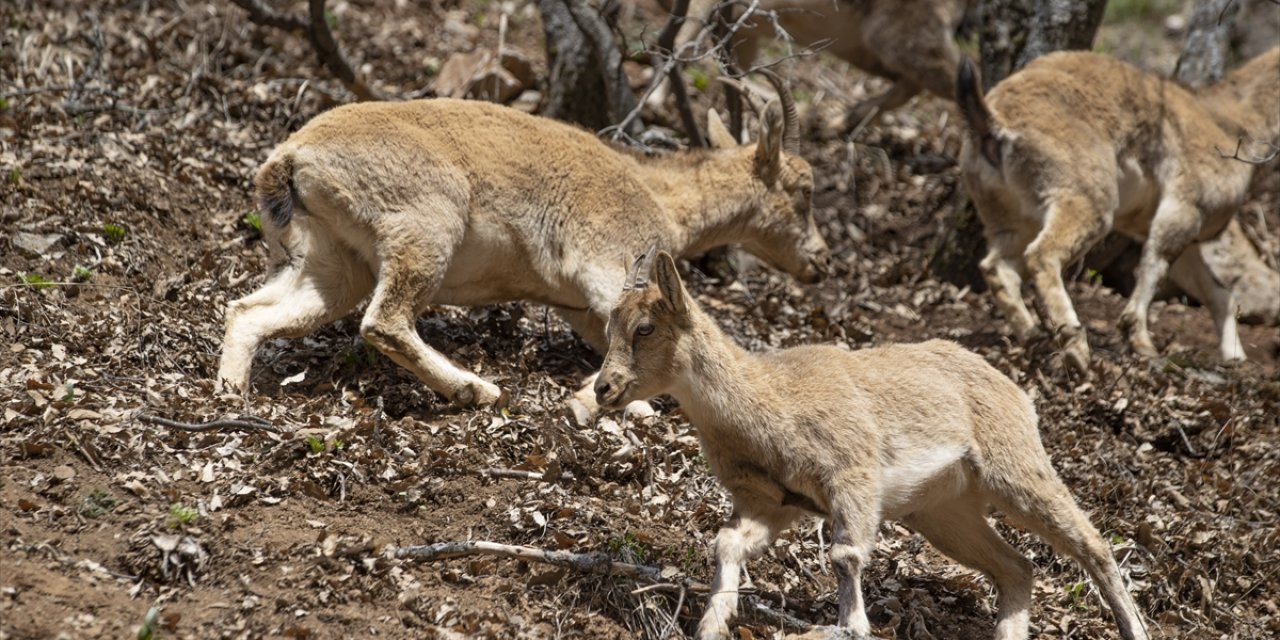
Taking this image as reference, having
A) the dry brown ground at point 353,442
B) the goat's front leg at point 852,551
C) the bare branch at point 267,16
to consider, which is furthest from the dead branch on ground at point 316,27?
the goat's front leg at point 852,551

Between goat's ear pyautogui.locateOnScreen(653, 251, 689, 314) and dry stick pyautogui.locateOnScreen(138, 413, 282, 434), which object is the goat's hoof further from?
goat's ear pyautogui.locateOnScreen(653, 251, 689, 314)

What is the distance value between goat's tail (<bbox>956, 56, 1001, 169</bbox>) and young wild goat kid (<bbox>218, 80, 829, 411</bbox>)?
6.82 ft

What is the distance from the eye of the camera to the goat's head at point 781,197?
9.27 m

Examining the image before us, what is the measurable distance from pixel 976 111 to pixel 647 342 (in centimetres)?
465

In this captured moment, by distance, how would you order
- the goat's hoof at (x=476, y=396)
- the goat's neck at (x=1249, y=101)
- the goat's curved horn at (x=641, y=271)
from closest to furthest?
the goat's curved horn at (x=641, y=271), the goat's hoof at (x=476, y=396), the goat's neck at (x=1249, y=101)

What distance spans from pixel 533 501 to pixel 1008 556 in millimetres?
2398

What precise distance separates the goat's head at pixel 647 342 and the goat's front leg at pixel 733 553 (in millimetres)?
731

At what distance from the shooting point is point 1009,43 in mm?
11500

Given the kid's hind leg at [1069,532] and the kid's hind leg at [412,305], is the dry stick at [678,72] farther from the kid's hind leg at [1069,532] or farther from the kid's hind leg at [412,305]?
the kid's hind leg at [1069,532]

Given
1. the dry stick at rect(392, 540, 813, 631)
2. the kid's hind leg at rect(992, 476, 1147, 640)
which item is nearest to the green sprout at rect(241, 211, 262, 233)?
the dry stick at rect(392, 540, 813, 631)

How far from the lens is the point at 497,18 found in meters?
14.2

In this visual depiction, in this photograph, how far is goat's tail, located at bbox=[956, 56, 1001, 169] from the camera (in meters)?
9.39

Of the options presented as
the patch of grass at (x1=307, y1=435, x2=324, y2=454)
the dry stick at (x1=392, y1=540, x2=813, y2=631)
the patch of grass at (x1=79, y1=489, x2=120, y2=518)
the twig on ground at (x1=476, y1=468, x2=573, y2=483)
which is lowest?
the twig on ground at (x1=476, y1=468, x2=573, y2=483)

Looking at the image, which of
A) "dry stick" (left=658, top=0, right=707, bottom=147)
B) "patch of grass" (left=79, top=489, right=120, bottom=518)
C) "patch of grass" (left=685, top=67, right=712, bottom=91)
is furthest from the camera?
"patch of grass" (left=685, top=67, right=712, bottom=91)
